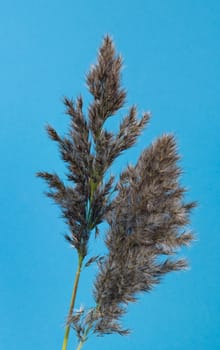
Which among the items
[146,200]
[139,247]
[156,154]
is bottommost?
[139,247]

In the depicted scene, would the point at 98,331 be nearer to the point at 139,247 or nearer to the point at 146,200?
the point at 139,247

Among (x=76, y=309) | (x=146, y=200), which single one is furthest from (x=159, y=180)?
(x=76, y=309)

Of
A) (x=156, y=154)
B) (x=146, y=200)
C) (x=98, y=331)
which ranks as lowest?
(x=98, y=331)

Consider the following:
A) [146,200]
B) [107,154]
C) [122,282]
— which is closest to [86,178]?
[107,154]

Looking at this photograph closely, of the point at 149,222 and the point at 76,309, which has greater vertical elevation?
the point at 149,222

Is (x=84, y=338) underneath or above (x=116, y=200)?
underneath

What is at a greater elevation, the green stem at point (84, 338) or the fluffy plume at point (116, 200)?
the fluffy plume at point (116, 200)

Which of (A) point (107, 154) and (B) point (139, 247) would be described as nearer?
(B) point (139, 247)

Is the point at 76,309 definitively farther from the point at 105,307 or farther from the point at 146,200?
the point at 146,200

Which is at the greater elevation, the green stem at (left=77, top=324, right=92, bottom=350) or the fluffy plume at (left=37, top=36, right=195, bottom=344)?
the fluffy plume at (left=37, top=36, right=195, bottom=344)
